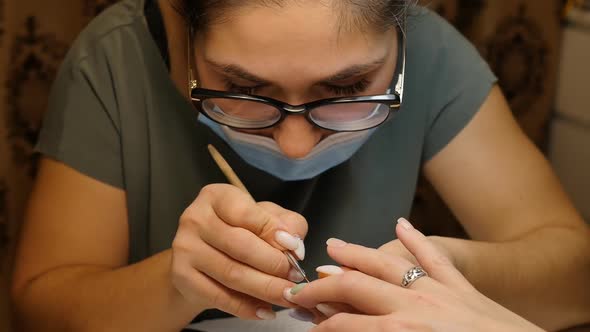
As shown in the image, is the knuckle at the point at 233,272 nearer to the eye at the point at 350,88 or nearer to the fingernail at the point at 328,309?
the fingernail at the point at 328,309

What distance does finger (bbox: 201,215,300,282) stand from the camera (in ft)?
3.30

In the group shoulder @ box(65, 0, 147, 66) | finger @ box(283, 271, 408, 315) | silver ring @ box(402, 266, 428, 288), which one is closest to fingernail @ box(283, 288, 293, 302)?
finger @ box(283, 271, 408, 315)

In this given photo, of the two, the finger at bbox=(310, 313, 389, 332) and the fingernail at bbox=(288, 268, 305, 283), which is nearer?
the finger at bbox=(310, 313, 389, 332)

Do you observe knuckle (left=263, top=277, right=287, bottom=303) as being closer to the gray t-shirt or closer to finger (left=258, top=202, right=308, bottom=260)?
finger (left=258, top=202, right=308, bottom=260)

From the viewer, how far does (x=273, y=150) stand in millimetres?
1199

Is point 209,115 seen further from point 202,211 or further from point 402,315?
point 402,315

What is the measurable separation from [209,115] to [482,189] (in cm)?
57

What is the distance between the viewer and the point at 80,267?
1258mm

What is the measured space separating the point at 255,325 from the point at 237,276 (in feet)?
0.72

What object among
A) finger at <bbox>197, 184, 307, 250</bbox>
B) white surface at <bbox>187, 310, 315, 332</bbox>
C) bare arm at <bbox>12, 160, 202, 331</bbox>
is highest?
finger at <bbox>197, 184, 307, 250</bbox>

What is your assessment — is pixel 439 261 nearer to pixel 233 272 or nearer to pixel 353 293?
pixel 353 293

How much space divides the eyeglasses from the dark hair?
0.04 m

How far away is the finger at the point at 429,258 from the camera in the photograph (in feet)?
3.28

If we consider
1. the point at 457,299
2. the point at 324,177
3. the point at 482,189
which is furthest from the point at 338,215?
the point at 457,299
